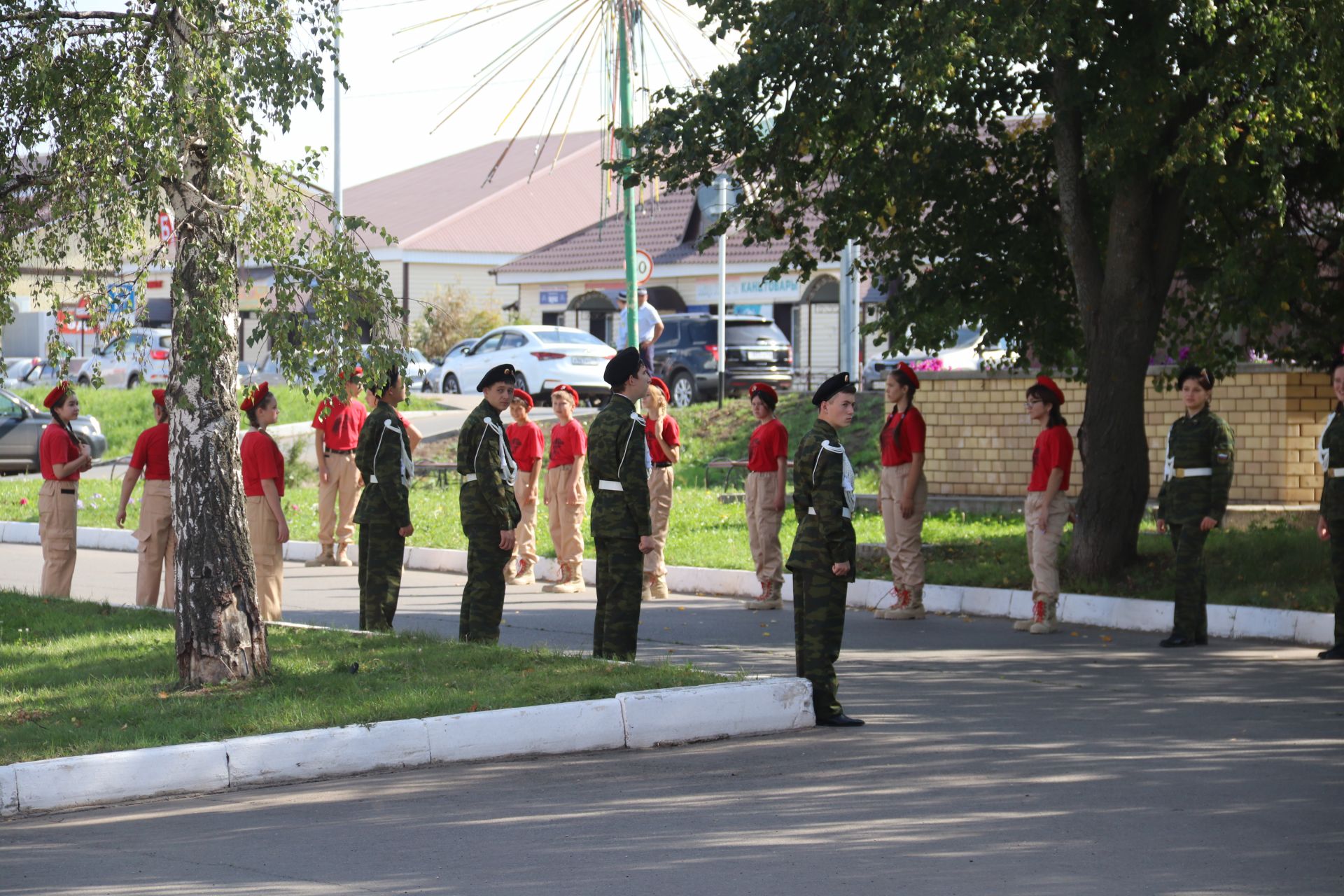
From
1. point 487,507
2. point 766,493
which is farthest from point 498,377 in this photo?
point 766,493

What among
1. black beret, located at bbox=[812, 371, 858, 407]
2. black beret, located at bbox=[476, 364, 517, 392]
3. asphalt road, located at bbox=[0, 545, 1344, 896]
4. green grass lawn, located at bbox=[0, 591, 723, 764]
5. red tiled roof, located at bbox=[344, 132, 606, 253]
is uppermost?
red tiled roof, located at bbox=[344, 132, 606, 253]

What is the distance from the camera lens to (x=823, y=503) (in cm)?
843

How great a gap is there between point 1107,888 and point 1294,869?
77cm

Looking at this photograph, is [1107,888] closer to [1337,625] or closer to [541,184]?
[1337,625]

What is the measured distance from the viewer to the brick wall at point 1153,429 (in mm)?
17609

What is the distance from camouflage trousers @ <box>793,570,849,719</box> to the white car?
23.1m

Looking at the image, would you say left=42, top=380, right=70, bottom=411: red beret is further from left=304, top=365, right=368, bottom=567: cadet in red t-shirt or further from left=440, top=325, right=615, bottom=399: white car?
left=440, top=325, right=615, bottom=399: white car

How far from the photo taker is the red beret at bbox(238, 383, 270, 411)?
10.9m

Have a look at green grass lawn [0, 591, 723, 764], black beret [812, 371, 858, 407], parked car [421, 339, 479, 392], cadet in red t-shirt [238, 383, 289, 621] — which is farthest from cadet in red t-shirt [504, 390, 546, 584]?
parked car [421, 339, 479, 392]

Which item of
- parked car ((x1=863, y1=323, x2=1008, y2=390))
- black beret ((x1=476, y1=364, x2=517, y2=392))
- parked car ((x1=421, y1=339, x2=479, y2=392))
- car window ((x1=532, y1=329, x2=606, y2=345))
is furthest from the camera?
parked car ((x1=421, y1=339, x2=479, y2=392))

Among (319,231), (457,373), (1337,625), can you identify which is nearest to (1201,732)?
(1337,625)

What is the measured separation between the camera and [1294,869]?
5.67 meters

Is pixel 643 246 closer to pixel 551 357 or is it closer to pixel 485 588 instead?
pixel 551 357

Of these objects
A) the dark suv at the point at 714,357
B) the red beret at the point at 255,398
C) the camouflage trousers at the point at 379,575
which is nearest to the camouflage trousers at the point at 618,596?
the camouflage trousers at the point at 379,575
